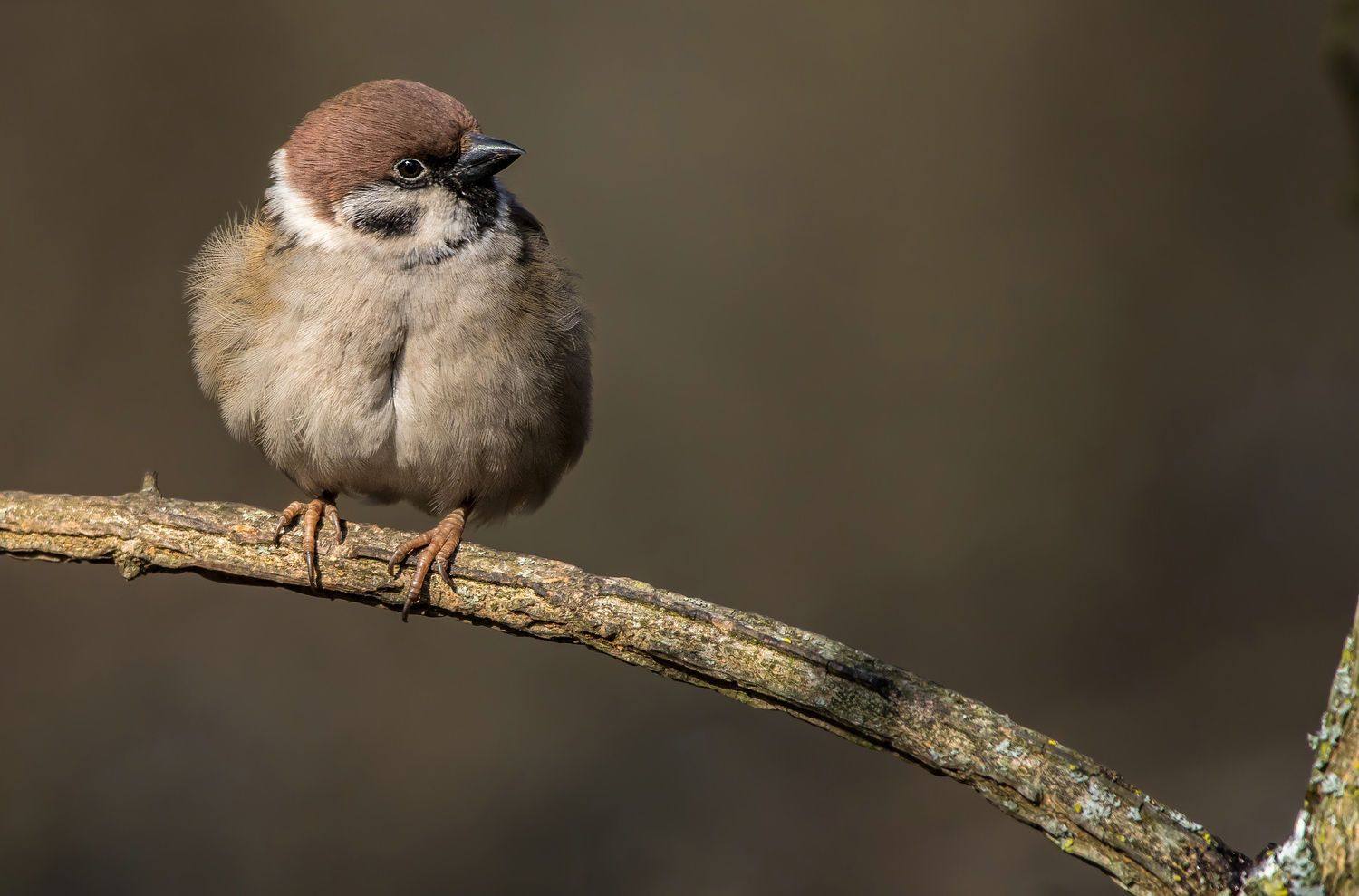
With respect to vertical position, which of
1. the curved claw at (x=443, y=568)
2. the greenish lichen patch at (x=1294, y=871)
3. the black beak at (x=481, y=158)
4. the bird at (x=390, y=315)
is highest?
the black beak at (x=481, y=158)

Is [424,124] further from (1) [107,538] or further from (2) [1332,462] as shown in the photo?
(2) [1332,462]

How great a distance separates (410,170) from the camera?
3.36 metres

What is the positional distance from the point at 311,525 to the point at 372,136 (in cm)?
124

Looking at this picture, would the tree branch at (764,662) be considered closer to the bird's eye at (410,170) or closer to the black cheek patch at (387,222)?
the black cheek patch at (387,222)

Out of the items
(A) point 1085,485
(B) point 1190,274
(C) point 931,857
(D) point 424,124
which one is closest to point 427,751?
(C) point 931,857

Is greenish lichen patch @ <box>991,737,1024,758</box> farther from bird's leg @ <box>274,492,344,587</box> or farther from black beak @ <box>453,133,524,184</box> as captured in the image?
black beak @ <box>453,133,524,184</box>

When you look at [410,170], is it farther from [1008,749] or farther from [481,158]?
[1008,749]

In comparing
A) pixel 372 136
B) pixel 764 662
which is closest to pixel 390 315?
pixel 372 136

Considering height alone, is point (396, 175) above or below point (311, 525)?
above

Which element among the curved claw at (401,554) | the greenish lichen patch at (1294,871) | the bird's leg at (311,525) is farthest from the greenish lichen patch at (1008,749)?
the bird's leg at (311,525)

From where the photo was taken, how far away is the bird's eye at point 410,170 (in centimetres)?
335

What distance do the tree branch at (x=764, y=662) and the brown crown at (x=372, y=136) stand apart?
109 cm

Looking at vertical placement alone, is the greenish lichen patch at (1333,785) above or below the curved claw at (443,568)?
below

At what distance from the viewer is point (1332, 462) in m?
6.30
